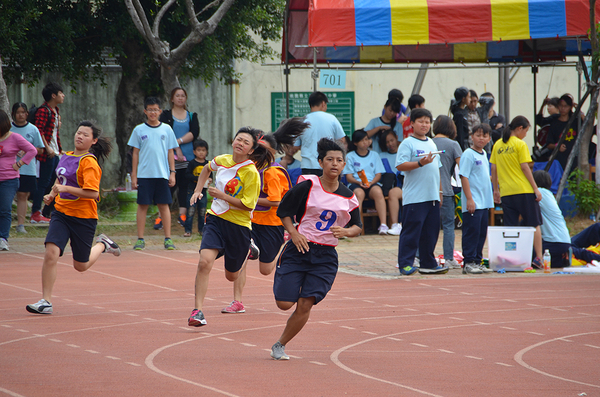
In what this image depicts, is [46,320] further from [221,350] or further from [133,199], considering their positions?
[133,199]

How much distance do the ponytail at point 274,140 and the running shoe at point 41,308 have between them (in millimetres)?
2225

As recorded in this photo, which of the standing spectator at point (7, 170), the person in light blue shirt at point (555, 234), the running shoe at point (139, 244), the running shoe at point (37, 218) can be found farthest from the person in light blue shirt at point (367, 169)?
the standing spectator at point (7, 170)

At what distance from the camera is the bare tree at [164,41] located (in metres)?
13.6

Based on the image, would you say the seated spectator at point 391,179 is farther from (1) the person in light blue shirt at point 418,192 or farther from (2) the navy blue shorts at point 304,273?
(2) the navy blue shorts at point 304,273

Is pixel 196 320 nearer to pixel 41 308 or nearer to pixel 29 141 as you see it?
pixel 41 308

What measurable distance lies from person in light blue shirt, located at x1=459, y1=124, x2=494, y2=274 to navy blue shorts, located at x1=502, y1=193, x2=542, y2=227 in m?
0.52

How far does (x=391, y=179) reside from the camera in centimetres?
1359

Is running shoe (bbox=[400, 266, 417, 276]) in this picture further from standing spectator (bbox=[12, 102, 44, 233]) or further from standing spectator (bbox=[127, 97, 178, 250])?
standing spectator (bbox=[12, 102, 44, 233])

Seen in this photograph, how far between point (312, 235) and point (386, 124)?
8665 millimetres

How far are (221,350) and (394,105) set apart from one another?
879 centimetres

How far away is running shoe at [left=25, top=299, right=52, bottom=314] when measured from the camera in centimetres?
680

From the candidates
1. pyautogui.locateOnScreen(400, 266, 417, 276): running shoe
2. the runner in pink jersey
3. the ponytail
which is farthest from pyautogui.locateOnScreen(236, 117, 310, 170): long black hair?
pyautogui.locateOnScreen(400, 266, 417, 276): running shoe

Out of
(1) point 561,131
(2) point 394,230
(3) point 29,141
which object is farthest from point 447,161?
(3) point 29,141

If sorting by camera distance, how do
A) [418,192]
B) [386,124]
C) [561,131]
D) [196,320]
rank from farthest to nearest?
[561,131]
[386,124]
[418,192]
[196,320]
